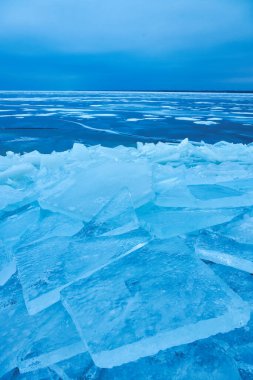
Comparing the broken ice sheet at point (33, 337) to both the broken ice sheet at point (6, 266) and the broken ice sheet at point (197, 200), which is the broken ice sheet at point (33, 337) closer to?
the broken ice sheet at point (6, 266)

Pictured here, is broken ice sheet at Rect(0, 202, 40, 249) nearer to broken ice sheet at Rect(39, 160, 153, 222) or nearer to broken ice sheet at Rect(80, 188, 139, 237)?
broken ice sheet at Rect(39, 160, 153, 222)

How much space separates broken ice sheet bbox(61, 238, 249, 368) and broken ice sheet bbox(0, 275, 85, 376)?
0.29 ft

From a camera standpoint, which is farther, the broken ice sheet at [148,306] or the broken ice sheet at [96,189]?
the broken ice sheet at [96,189]

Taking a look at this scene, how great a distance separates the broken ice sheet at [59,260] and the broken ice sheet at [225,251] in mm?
292

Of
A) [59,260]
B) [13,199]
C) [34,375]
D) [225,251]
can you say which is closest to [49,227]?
[59,260]

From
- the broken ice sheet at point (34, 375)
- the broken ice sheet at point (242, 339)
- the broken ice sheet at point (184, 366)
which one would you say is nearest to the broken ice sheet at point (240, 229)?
the broken ice sheet at point (242, 339)

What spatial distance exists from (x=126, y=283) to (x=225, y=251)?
519mm

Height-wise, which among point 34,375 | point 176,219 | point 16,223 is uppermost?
point 176,219

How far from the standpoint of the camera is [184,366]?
0.96 m

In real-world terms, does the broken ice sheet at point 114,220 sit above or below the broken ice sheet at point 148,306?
above

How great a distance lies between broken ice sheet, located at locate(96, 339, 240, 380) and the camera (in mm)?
929

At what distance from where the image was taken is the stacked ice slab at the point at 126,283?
3.16 feet

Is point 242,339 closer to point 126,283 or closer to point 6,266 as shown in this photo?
point 126,283

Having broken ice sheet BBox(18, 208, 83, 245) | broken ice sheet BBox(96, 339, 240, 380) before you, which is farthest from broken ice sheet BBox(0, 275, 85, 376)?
broken ice sheet BBox(18, 208, 83, 245)
